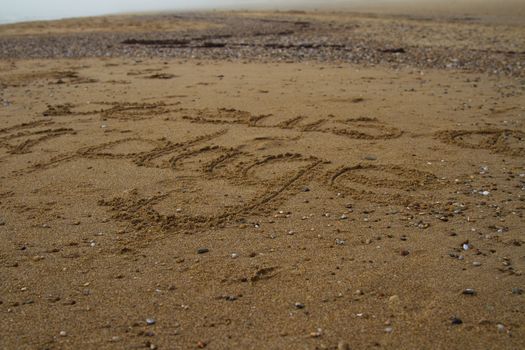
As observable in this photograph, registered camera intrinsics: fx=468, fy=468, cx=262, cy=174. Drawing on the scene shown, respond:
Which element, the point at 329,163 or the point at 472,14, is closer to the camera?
the point at 329,163

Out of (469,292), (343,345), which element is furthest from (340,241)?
(343,345)

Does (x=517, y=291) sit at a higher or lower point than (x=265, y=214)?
lower

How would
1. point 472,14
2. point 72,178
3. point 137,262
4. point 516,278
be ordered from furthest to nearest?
point 472,14
point 72,178
point 137,262
point 516,278

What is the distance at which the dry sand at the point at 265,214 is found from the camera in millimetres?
2816

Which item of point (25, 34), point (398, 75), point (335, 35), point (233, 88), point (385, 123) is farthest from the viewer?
point (25, 34)

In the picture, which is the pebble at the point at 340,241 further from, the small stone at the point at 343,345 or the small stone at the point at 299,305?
the small stone at the point at 343,345

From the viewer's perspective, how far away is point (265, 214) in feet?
13.4

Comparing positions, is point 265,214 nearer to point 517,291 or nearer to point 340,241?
point 340,241

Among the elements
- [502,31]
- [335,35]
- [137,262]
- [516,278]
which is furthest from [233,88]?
→ [502,31]

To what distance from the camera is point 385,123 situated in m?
6.34

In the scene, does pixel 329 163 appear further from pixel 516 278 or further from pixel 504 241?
pixel 516 278

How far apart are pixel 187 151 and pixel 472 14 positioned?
23958 millimetres

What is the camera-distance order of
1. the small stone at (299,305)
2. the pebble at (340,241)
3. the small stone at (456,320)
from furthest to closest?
1. the pebble at (340,241)
2. the small stone at (299,305)
3. the small stone at (456,320)

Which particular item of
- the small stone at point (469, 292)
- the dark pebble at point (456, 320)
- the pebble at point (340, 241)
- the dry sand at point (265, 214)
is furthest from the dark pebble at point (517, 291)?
the pebble at point (340, 241)
